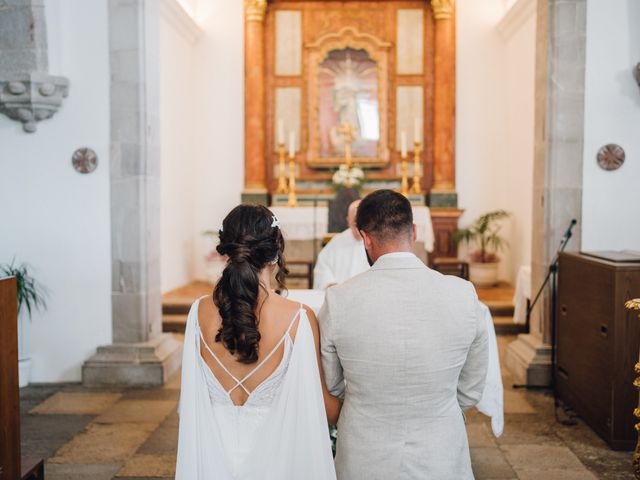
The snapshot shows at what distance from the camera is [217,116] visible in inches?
428

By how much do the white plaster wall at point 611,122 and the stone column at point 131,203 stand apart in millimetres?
3607

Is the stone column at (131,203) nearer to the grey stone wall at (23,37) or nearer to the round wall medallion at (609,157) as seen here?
the grey stone wall at (23,37)

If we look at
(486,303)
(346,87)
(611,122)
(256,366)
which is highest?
(346,87)

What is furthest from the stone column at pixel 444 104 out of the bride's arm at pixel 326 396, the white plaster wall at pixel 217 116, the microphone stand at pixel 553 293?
the bride's arm at pixel 326 396

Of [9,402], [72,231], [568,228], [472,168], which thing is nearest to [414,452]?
[9,402]

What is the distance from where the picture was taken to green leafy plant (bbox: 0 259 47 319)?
226 inches

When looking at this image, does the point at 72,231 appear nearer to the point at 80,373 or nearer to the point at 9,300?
the point at 80,373

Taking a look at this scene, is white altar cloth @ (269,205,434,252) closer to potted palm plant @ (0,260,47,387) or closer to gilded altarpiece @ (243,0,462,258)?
gilded altarpiece @ (243,0,462,258)

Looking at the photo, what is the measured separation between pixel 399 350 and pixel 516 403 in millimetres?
3670

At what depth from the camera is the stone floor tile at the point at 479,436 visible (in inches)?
178

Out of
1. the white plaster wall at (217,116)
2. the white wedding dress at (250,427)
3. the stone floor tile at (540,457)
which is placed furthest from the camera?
the white plaster wall at (217,116)

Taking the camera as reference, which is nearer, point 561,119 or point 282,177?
point 561,119

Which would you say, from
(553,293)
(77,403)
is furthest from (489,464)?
(77,403)

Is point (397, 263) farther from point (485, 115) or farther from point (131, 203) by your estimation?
point (485, 115)
